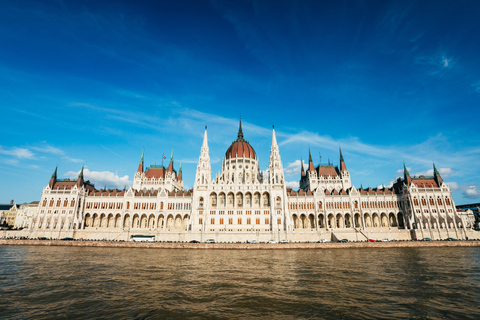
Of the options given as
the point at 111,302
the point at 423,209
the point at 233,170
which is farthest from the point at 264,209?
the point at 111,302

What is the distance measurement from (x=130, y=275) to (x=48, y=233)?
7186cm

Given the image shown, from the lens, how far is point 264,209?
79.3 meters

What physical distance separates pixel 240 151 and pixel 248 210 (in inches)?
1102

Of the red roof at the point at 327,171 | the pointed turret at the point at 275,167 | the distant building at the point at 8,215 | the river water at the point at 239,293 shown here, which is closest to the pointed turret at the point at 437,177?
the red roof at the point at 327,171

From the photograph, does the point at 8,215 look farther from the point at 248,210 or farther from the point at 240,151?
the point at 248,210

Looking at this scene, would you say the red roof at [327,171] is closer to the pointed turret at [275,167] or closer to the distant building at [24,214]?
the pointed turret at [275,167]

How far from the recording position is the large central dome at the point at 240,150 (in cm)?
9813

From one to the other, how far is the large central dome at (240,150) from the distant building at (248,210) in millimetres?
1500

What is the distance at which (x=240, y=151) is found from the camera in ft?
325

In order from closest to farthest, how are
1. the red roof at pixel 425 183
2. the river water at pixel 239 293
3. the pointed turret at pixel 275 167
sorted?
the river water at pixel 239 293, the red roof at pixel 425 183, the pointed turret at pixel 275 167

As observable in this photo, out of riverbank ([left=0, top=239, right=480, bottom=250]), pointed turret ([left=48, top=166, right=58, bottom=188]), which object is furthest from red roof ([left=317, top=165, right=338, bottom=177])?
pointed turret ([left=48, top=166, right=58, bottom=188])

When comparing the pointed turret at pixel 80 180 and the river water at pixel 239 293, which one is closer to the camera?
the river water at pixel 239 293

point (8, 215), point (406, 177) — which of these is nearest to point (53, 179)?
point (8, 215)

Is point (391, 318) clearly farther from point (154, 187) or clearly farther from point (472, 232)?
point (154, 187)
